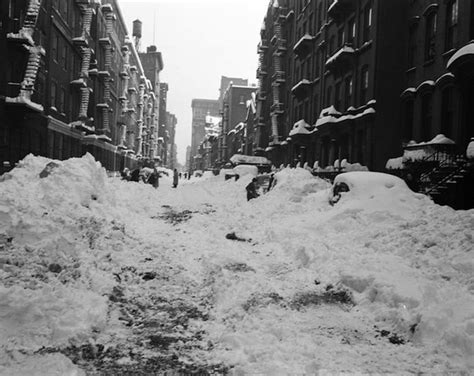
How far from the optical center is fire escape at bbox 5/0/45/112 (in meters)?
21.5

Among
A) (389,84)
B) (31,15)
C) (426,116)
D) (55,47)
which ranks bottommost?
(426,116)

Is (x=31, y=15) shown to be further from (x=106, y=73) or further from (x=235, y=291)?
(x=235, y=291)

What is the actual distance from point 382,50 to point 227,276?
18.4m

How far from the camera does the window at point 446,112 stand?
16.8 meters

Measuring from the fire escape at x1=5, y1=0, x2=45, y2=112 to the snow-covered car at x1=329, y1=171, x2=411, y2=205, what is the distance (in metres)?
17.4

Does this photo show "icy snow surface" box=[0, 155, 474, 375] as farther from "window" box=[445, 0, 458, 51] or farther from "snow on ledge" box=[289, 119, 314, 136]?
"snow on ledge" box=[289, 119, 314, 136]

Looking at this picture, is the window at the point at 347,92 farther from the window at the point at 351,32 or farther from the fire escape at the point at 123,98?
the fire escape at the point at 123,98

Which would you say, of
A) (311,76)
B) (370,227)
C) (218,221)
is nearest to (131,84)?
(311,76)

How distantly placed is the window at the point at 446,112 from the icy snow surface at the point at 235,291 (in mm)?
7709

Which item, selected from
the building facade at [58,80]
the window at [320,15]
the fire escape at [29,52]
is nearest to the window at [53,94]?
the building facade at [58,80]

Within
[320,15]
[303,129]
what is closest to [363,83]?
[303,129]

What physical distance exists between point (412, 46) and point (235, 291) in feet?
61.3

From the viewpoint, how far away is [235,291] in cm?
629

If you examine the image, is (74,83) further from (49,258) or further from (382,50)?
(49,258)
